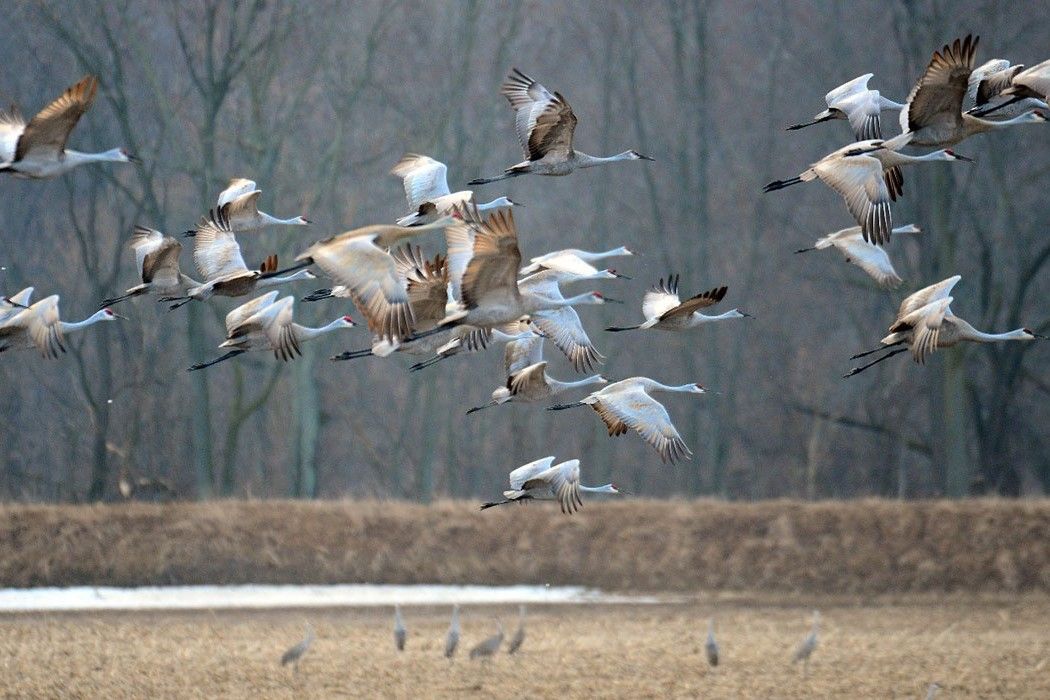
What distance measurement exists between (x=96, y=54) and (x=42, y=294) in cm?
826

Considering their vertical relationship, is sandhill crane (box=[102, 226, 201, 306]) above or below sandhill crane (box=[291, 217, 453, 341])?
Answer: above

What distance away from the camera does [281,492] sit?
3622cm

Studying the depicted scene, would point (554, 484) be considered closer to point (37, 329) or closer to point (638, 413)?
point (638, 413)

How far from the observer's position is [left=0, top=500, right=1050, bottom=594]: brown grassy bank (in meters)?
21.1

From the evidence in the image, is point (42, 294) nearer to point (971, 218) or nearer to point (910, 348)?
point (971, 218)

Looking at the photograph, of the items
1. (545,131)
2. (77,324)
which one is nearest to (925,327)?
(545,131)

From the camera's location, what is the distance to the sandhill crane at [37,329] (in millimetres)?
10859

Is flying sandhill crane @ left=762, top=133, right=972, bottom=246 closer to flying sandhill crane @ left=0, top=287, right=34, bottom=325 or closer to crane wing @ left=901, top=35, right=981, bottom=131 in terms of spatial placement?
crane wing @ left=901, top=35, right=981, bottom=131

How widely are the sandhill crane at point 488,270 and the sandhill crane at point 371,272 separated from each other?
12.0 inches

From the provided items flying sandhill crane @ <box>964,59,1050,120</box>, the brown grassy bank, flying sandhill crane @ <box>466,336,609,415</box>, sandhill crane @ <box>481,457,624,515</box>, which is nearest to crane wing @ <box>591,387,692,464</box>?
flying sandhill crane @ <box>466,336,609,415</box>

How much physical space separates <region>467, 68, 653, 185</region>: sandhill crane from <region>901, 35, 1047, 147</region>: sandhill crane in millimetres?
2057

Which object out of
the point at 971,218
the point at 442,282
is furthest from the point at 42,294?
the point at 442,282

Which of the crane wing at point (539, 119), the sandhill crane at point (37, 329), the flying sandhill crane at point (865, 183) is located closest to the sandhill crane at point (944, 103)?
the flying sandhill crane at point (865, 183)

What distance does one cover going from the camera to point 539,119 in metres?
10.7
